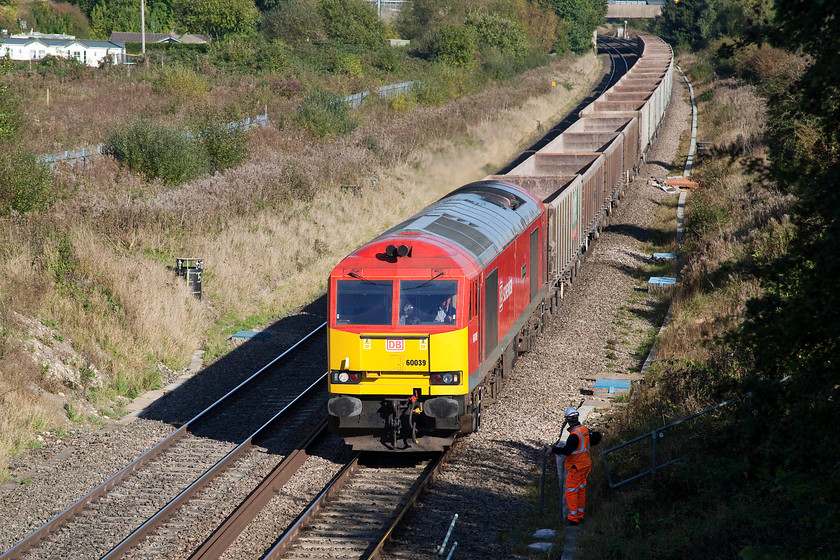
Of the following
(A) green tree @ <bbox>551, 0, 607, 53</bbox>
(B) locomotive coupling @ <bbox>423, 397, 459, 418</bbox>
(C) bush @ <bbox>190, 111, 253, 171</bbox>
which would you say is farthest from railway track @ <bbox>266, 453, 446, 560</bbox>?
(A) green tree @ <bbox>551, 0, 607, 53</bbox>

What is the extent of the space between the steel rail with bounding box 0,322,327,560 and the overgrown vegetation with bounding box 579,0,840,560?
6.14 meters

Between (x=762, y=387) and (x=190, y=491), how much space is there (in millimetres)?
7614

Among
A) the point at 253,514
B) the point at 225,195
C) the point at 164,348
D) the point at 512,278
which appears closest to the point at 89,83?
the point at 225,195

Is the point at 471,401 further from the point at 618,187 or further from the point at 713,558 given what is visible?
the point at 618,187

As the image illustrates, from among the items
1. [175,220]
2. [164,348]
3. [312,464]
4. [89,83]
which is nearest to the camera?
[312,464]

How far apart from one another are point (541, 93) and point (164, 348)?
4303 cm

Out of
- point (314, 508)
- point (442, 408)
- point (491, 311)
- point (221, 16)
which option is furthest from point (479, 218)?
point (221, 16)

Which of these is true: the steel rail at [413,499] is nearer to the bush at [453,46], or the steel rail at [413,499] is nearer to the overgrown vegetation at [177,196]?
the overgrown vegetation at [177,196]

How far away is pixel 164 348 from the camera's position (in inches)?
680

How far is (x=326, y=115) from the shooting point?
35938mm

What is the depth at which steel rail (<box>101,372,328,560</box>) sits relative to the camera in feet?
32.7

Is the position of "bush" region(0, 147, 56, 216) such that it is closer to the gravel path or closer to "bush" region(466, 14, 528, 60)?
the gravel path

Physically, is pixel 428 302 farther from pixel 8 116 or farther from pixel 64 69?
pixel 64 69

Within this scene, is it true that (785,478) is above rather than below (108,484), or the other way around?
above
